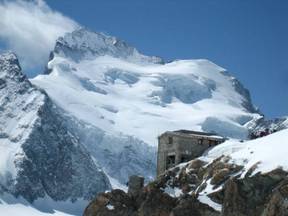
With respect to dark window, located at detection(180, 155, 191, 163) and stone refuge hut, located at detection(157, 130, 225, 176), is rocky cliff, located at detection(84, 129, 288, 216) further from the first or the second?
stone refuge hut, located at detection(157, 130, 225, 176)

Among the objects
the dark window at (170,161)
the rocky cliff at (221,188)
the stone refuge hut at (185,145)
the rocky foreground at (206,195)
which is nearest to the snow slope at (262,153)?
the rocky cliff at (221,188)

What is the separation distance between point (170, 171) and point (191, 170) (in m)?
2.98

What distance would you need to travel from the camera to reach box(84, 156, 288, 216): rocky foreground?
64.3m

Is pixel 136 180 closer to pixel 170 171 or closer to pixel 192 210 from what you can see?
pixel 170 171

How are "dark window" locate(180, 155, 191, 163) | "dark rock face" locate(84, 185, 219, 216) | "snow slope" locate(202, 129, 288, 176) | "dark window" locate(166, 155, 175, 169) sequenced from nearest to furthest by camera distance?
1. "snow slope" locate(202, 129, 288, 176)
2. "dark rock face" locate(84, 185, 219, 216)
3. "dark window" locate(180, 155, 191, 163)
4. "dark window" locate(166, 155, 175, 169)

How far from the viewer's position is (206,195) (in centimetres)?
7031

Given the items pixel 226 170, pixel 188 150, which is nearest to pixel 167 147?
pixel 188 150

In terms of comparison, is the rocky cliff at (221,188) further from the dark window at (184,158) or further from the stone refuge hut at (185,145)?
the stone refuge hut at (185,145)

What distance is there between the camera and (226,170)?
71.7 meters

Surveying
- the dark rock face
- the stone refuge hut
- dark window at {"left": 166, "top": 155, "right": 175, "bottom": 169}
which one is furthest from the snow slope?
dark window at {"left": 166, "top": 155, "right": 175, "bottom": 169}

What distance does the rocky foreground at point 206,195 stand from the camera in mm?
64312

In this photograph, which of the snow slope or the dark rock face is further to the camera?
the dark rock face

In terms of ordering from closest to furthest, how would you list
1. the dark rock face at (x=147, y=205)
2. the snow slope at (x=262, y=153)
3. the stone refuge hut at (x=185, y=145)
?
the snow slope at (x=262, y=153)
the dark rock face at (x=147, y=205)
the stone refuge hut at (x=185, y=145)

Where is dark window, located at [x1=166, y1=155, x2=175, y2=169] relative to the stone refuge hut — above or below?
below
